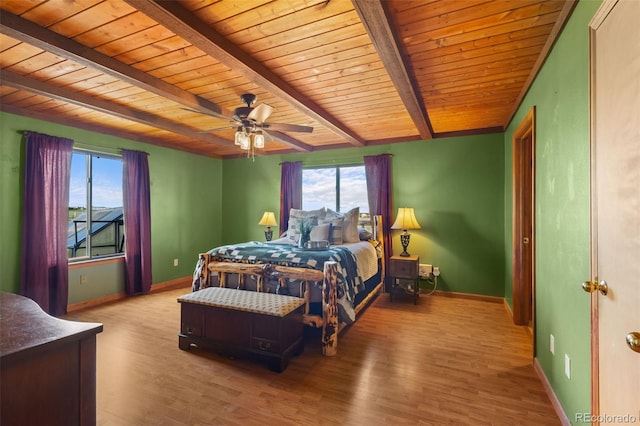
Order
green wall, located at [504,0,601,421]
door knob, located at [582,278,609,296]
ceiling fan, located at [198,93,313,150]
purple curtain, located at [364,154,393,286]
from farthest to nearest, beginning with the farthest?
purple curtain, located at [364,154,393,286] → ceiling fan, located at [198,93,313,150] → green wall, located at [504,0,601,421] → door knob, located at [582,278,609,296]

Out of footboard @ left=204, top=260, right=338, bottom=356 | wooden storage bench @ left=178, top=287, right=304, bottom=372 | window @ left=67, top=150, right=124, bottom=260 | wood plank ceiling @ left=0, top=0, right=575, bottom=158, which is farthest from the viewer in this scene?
window @ left=67, top=150, right=124, bottom=260

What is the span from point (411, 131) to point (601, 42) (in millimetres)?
2947

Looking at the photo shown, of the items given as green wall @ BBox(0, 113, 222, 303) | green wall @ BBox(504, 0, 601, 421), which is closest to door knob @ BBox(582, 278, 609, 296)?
green wall @ BBox(504, 0, 601, 421)

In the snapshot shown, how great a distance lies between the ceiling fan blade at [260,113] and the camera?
2531 mm

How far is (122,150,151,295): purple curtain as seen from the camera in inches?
163

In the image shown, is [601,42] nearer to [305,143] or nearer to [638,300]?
[638,300]

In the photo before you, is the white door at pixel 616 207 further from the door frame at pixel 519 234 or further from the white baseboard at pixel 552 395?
the door frame at pixel 519 234

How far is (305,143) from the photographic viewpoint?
15.8 ft

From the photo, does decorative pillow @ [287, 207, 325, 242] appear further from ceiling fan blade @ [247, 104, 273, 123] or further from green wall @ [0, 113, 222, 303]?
green wall @ [0, 113, 222, 303]

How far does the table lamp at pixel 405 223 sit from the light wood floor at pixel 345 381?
126cm

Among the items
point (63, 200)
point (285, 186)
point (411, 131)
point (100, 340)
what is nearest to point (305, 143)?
point (285, 186)

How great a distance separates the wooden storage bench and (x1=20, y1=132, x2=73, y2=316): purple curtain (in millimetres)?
2011

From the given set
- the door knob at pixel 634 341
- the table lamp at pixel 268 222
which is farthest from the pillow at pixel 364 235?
the door knob at pixel 634 341

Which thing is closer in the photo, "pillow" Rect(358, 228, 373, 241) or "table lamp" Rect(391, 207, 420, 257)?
"table lamp" Rect(391, 207, 420, 257)
